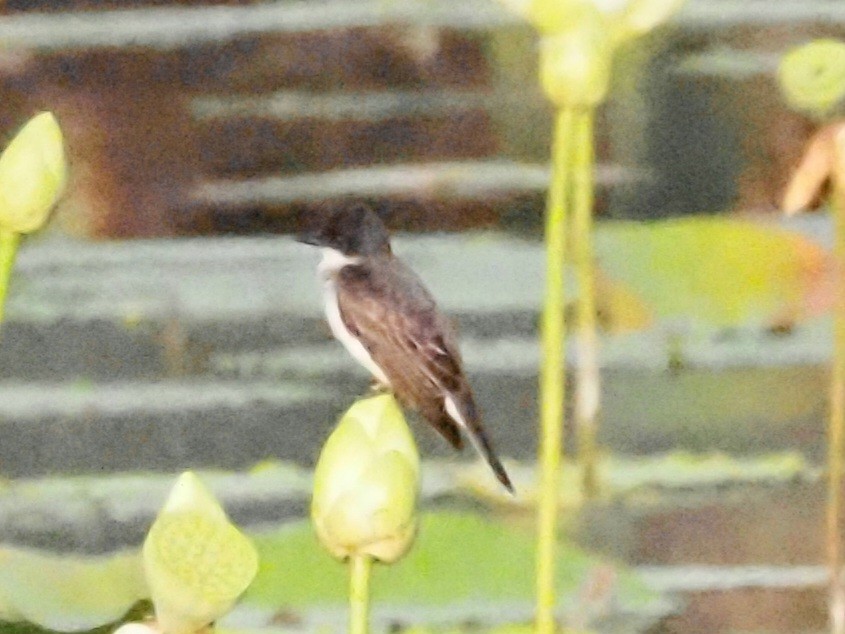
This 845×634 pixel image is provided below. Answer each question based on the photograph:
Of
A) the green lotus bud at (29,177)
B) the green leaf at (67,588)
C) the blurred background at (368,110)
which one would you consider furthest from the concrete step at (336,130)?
the green leaf at (67,588)

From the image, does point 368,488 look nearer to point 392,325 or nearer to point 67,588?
point 392,325

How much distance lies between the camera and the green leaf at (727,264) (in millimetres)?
580

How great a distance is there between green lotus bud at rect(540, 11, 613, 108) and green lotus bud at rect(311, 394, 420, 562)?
157 mm

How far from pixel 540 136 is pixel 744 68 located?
125 mm

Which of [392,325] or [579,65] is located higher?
[579,65]

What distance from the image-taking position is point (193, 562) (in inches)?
15.5

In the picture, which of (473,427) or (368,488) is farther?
(473,427)

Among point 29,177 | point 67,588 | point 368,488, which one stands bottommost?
point 67,588

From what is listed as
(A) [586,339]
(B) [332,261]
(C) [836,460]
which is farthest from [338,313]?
(C) [836,460]

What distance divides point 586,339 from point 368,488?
0.22 meters

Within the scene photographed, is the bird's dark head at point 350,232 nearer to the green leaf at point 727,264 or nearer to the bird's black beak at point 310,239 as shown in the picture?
the bird's black beak at point 310,239

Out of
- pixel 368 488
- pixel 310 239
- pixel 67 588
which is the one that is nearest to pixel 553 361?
pixel 368 488

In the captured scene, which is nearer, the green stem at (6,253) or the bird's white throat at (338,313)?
the green stem at (6,253)

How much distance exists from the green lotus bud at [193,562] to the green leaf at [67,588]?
205 mm
